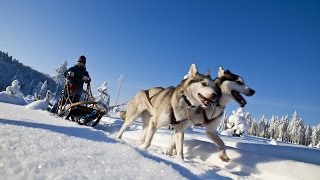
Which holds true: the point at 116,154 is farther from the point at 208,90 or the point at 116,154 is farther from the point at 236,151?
the point at 236,151

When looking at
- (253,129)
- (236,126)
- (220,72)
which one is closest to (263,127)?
(253,129)

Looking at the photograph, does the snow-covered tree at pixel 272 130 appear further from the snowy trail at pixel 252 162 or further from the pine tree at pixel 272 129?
the snowy trail at pixel 252 162

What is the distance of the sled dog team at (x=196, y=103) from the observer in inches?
233

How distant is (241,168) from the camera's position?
5.46 m

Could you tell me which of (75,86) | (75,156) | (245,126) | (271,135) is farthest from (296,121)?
(75,156)

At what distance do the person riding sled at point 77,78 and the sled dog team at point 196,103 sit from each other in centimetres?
504

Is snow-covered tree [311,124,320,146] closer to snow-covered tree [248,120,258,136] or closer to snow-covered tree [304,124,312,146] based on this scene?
snow-covered tree [304,124,312,146]

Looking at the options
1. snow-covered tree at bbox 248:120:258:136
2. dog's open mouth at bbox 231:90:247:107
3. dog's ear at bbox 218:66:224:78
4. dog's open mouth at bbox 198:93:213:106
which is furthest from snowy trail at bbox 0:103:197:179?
snow-covered tree at bbox 248:120:258:136

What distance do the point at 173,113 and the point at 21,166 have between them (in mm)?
4464

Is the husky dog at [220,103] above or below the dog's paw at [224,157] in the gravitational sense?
above

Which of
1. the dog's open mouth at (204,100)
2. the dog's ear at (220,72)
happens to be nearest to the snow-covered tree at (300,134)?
the dog's ear at (220,72)

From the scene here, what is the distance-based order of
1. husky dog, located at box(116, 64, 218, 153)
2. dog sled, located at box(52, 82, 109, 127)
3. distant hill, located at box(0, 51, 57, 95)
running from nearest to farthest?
husky dog, located at box(116, 64, 218, 153)
dog sled, located at box(52, 82, 109, 127)
distant hill, located at box(0, 51, 57, 95)

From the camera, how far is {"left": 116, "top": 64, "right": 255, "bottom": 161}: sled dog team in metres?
5.91

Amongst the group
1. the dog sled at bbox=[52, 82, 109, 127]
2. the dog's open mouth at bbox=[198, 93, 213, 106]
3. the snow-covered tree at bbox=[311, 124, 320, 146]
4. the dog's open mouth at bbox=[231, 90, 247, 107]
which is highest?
the snow-covered tree at bbox=[311, 124, 320, 146]
